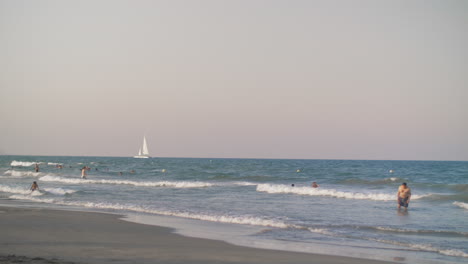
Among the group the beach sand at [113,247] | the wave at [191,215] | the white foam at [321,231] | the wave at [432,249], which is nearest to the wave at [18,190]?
the wave at [191,215]

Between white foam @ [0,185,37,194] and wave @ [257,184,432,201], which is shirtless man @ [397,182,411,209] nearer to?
wave @ [257,184,432,201]

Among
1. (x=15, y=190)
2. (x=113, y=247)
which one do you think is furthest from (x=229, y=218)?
(x=15, y=190)

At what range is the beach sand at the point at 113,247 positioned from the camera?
9914 millimetres

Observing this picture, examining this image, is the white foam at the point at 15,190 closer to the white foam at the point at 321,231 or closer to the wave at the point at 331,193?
the wave at the point at 331,193

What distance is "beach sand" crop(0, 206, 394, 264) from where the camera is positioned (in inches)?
390

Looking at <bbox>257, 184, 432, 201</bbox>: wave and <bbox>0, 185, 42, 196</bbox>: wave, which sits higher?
<bbox>257, 184, 432, 201</bbox>: wave

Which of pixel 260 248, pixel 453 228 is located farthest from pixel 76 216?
pixel 453 228

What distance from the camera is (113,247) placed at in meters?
11.3

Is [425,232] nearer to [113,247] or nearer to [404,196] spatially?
[404,196]

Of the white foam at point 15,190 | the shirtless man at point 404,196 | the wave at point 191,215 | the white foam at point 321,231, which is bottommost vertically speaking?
the white foam at point 15,190

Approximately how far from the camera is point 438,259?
37.1 feet

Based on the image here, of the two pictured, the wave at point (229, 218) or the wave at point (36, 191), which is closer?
the wave at point (229, 218)

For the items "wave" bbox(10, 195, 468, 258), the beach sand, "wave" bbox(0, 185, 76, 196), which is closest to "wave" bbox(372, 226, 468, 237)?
"wave" bbox(10, 195, 468, 258)

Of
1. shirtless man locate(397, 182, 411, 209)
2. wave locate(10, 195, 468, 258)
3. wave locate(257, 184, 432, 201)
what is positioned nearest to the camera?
wave locate(10, 195, 468, 258)
